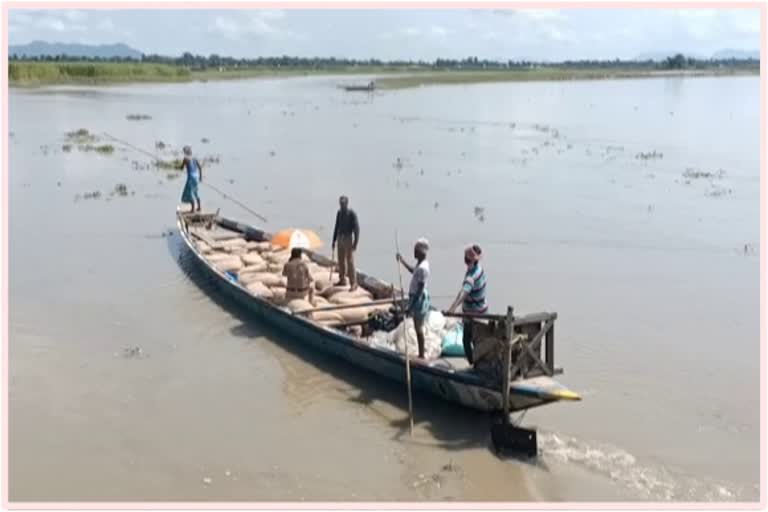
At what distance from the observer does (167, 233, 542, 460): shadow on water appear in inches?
347

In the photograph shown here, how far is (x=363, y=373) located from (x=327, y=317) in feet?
3.67

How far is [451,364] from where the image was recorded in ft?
31.1

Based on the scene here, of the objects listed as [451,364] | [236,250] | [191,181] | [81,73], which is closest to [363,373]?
[451,364]

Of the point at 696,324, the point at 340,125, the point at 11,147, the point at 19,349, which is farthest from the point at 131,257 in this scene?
the point at 340,125

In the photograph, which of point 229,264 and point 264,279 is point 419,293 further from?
point 229,264

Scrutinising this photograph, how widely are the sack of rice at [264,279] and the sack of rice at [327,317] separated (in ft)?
5.10

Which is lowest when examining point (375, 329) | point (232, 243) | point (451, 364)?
point (451, 364)

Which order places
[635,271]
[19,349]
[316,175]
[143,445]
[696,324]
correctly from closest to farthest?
[143,445], [19,349], [696,324], [635,271], [316,175]

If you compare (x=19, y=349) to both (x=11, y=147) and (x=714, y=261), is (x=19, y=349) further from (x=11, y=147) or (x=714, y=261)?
(x=11, y=147)

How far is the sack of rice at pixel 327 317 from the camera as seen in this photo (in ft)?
36.0

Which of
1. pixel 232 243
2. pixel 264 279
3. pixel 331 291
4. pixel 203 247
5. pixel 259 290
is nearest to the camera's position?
pixel 331 291

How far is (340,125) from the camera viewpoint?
41.2 metres

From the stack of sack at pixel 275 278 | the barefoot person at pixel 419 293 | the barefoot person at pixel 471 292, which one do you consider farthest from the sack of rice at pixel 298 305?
the barefoot person at pixel 471 292

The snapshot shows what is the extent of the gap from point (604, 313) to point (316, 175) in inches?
549
